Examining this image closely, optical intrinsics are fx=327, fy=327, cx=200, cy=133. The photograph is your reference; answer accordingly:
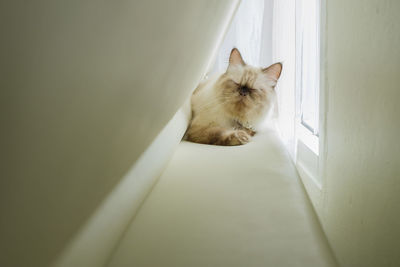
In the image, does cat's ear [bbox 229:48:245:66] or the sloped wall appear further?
cat's ear [bbox 229:48:245:66]

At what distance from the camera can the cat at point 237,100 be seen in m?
2.02

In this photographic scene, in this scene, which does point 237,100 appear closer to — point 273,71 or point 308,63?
point 273,71

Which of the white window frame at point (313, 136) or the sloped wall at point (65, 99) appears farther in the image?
the white window frame at point (313, 136)

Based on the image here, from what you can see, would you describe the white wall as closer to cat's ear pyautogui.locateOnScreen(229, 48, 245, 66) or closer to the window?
the window

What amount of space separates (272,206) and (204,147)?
786 mm

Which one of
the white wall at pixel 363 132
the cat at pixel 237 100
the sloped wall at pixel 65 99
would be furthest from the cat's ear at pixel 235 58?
the sloped wall at pixel 65 99

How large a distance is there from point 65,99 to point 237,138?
5.12 feet

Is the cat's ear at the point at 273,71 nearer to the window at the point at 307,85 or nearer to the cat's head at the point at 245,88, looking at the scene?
the cat's head at the point at 245,88

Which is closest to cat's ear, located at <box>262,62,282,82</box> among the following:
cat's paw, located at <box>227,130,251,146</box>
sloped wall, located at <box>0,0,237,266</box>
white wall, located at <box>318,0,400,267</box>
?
cat's paw, located at <box>227,130,251,146</box>

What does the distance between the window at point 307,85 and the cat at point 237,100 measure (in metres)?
0.51

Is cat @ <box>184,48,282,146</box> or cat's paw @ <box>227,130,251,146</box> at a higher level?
cat @ <box>184,48,282,146</box>

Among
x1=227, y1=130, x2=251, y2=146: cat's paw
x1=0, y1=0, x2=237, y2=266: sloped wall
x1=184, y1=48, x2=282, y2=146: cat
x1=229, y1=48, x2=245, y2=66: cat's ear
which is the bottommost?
x1=227, y1=130, x2=251, y2=146: cat's paw

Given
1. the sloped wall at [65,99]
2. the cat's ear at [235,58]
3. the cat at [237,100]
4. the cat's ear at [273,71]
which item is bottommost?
the cat at [237,100]

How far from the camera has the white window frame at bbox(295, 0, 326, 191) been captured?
89cm
